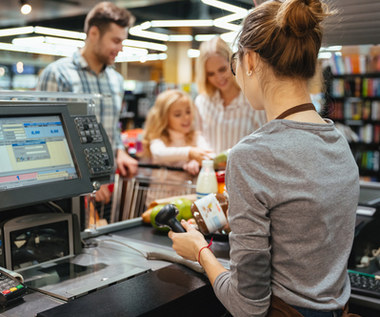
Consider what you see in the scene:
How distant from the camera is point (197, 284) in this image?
122cm

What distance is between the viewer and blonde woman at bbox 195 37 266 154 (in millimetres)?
2834

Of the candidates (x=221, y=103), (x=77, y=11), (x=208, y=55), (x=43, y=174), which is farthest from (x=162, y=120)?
(x=77, y=11)

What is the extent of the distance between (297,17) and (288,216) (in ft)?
1.41

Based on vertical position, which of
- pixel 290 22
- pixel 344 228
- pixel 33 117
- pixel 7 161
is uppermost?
pixel 290 22

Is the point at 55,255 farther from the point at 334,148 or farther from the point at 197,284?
the point at 334,148

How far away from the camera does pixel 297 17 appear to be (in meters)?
1.00

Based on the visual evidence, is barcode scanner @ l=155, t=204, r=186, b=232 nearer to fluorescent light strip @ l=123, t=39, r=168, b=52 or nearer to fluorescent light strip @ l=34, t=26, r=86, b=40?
fluorescent light strip @ l=34, t=26, r=86, b=40

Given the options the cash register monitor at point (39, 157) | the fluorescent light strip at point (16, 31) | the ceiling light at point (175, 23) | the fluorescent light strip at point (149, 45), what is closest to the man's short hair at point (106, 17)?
the cash register monitor at point (39, 157)

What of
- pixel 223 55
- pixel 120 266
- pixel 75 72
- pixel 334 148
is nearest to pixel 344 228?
pixel 334 148

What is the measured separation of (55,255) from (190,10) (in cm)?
847

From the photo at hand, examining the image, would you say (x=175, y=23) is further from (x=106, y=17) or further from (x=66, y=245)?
(x=66, y=245)

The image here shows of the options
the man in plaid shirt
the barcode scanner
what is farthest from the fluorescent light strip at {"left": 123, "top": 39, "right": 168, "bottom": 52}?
the barcode scanner

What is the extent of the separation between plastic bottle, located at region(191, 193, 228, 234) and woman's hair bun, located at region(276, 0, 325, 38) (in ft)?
2.06

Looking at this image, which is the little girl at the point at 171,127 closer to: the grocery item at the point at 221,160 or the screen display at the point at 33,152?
the grocery item at the point at 221,160
